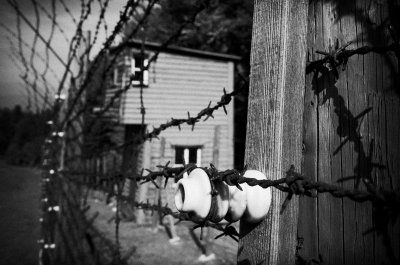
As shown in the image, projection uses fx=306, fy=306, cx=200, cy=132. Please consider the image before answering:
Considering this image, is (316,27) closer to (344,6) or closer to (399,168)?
(344,6)

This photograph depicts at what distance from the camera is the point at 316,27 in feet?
3.33

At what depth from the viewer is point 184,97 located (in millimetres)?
13359

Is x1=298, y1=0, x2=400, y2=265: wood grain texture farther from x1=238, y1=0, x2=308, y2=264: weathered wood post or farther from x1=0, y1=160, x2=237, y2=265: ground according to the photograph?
x1=0, y1=160, x2=237, y2=265: ground

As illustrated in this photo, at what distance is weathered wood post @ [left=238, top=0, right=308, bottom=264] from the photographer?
93 centimetres

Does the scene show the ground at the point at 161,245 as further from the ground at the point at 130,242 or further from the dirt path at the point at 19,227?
the dirt path at the point at 19,227

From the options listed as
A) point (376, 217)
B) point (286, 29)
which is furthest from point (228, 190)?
point (286, 29)

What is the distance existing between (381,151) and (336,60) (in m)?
0.30

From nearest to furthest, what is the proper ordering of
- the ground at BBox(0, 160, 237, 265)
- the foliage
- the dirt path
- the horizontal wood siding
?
the dirt path, the ground at BBox(0, 160, 237, 265), the horizontal wood siding, the foliage

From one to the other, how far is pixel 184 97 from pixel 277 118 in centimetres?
1252

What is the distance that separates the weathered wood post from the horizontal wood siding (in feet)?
37.2

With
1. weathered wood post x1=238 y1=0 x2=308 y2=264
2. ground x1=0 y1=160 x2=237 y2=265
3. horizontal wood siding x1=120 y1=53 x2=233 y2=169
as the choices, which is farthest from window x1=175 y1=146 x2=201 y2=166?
weathered wood post x1=238 y1=0 x2=308 y2=264

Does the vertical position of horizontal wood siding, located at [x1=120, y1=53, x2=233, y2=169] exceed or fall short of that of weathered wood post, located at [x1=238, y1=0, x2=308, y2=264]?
it exceeds it

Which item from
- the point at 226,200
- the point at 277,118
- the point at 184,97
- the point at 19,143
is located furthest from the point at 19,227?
the point at 19,143

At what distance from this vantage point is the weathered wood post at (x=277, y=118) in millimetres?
929
